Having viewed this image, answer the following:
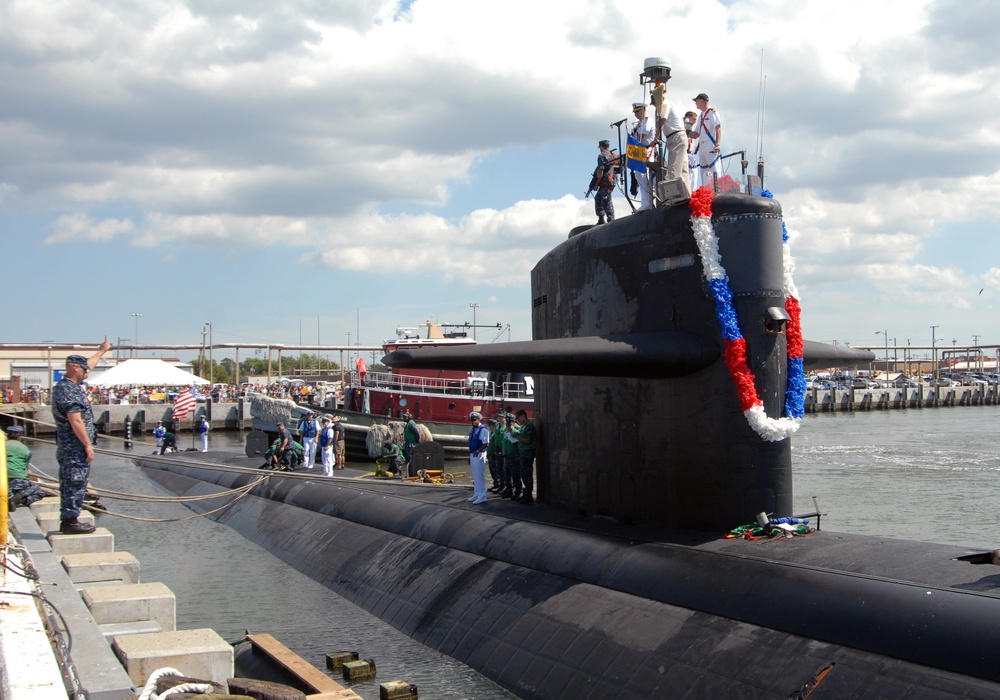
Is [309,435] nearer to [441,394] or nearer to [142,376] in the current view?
[441,394]

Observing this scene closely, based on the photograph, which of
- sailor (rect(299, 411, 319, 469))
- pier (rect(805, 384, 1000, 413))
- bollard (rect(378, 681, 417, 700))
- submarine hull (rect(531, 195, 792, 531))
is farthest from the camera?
pier (rect(805, 384, 1000, 413))

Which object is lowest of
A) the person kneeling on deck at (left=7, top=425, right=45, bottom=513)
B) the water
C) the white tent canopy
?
the water

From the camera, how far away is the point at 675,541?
7.42m

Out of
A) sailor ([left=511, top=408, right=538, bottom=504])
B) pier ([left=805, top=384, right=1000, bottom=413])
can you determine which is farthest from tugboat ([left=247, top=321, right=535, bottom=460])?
pier ([left=805, top=384, right=1000, bottom=413])

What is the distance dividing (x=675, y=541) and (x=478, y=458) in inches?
206

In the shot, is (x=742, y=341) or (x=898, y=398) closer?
(x=742, y=341)

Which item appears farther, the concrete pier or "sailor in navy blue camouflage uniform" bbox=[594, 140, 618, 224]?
"sailor in navy blue camouflage uniform" bbox=[594, 140, 618, 224]

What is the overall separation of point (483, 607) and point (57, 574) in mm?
3496

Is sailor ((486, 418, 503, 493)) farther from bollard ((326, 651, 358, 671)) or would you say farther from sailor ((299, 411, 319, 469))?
sailor ((299, 411, 319, 469))

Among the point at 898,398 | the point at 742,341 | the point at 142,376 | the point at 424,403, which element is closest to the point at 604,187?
the point at 742,341

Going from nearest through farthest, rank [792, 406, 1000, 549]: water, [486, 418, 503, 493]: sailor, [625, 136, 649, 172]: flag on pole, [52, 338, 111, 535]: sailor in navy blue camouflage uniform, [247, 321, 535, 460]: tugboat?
1. [52, 338, 111, 535]: sailor in navy blue camouflage uniform
2. [625, 136, 649, 172]: flag on pole
3. [486, 418, 503, 493]: sailor
4. [792, 406, 1000, 549]: water
5. [247, 321, 535, 460]: tugboat

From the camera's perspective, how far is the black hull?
5.11 meters

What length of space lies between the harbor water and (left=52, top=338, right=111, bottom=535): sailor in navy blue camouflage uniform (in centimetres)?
194

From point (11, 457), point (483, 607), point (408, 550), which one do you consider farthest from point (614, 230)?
point (11, 457)
